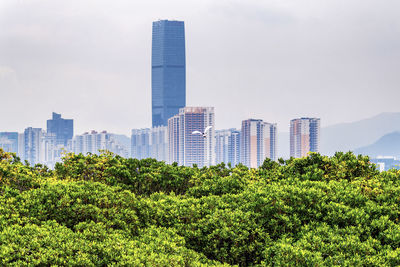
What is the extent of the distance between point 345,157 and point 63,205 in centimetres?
665

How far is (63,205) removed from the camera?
22.9ft

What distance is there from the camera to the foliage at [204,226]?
5.78 metres

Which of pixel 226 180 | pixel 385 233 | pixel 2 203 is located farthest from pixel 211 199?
pixel 2 203

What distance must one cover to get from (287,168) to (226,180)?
61.7 inches

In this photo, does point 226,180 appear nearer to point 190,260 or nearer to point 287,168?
point 287,168

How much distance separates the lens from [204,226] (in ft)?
23.6

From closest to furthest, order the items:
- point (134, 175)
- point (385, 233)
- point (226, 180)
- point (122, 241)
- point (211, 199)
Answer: point (122, 241)
point (385, 233)
point (211, 199)
point (226, 180)
point (134, 175)

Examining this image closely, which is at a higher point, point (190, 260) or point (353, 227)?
point (353, 227)

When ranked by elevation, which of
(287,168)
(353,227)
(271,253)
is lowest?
(271,253)

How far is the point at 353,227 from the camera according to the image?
6.54 m

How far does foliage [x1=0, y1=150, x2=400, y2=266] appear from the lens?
19.0ft

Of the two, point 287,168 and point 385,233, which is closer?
point 385,233

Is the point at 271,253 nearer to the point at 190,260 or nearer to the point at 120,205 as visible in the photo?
the point at 190,260

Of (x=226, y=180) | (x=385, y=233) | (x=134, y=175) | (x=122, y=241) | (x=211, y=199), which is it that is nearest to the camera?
(x=122, y=241)
